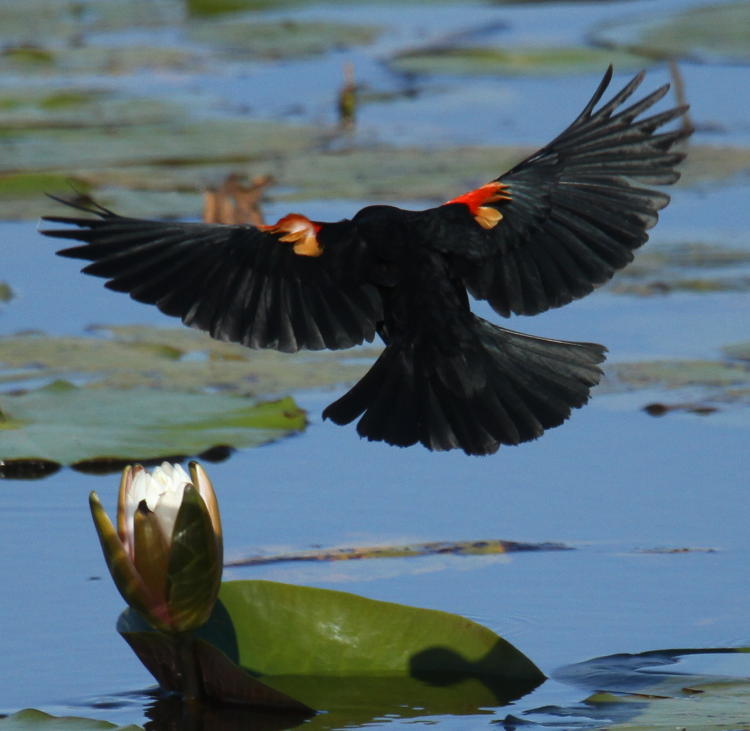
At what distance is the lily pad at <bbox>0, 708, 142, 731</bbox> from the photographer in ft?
8.15

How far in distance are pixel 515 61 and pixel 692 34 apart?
136cm

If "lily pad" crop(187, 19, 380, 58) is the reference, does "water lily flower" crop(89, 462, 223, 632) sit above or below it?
below

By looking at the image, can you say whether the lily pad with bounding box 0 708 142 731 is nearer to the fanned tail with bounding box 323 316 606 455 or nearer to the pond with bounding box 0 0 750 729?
the pond with bounding box 0 0 750 729

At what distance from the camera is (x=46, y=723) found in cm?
250

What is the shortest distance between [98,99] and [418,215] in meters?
6.65

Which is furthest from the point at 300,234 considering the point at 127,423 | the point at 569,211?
the point at 127,423

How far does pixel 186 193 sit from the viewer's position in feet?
23.9

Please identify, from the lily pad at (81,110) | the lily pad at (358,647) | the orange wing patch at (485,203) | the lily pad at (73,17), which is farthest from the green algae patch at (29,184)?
the lily pad at (73,17)

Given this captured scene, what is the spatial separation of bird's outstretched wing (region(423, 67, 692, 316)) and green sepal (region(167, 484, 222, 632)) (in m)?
1.16

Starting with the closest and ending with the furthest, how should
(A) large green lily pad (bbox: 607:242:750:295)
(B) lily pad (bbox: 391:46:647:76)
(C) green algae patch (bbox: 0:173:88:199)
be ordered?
(A) large green lily pad (bbox: 607:242:750:295) < (C) green algae patch (bbox: 0:173:88:199) < (B) lily pad (bbox: 391:46:647:76)

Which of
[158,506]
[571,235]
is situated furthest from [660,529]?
[158,506]

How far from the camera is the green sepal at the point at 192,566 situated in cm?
250

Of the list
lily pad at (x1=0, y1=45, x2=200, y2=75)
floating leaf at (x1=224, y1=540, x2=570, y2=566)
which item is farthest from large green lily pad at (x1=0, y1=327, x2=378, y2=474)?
lily pad at (x1=0, y1=45, x2=200, y2=75)

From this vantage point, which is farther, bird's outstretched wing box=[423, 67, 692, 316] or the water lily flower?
bird's outstretched wing box=[423, 67, 692, 316]
